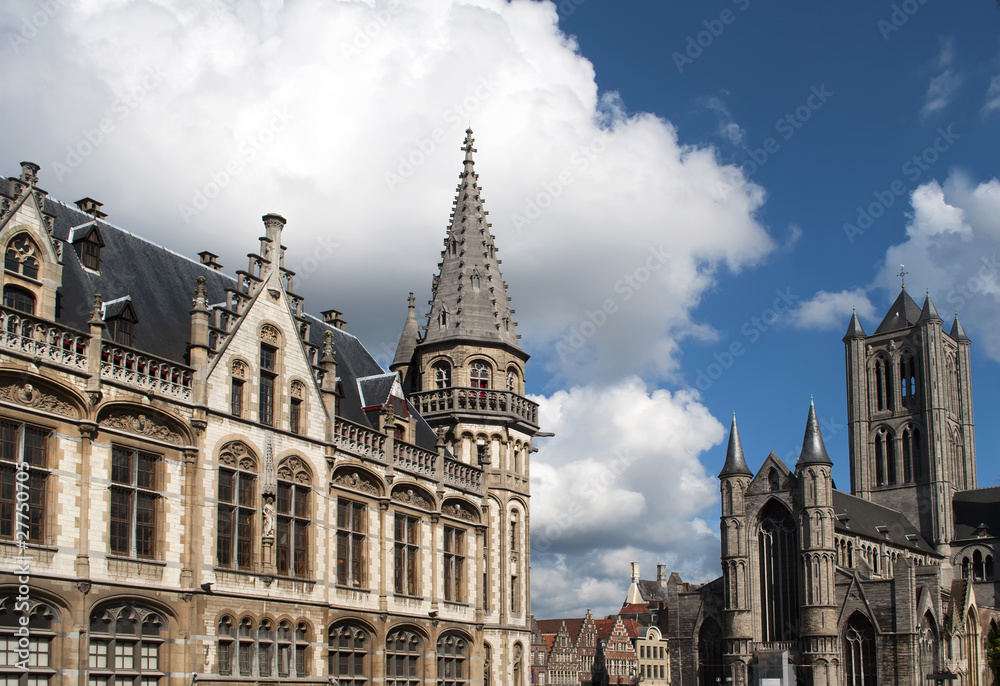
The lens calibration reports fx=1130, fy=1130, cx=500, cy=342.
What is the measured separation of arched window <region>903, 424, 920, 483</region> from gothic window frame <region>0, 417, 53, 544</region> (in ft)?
312

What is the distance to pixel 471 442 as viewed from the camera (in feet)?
146

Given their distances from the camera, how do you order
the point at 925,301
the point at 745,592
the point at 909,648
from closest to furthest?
1. the point at 909,648
2. the point at 745,592
3. the point at 925,301

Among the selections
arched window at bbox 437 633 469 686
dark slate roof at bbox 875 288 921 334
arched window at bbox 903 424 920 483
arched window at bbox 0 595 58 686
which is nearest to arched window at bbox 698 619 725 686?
arched window at bbox 903 424 920 483

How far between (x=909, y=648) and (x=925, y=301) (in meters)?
45.0

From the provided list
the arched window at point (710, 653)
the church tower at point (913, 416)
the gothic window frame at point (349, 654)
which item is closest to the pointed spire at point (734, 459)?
the arched window at point (710, 653)

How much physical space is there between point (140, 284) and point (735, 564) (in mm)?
61535

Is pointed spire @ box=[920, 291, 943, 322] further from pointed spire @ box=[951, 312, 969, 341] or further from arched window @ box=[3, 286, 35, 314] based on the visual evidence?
arched window @ box=[3, 286, 35, 314]

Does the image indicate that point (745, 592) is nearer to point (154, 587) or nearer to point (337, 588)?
point (337, 588)

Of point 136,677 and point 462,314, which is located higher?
point 462,314

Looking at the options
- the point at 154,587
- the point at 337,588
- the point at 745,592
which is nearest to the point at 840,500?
the point at 745,592

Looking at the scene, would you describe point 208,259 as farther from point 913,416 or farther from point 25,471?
point 913,416

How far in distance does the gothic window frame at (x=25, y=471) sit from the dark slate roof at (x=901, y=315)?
327ft

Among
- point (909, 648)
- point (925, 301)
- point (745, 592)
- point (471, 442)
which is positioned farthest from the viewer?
point (925, 301)

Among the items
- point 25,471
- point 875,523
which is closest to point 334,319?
point 25,471
